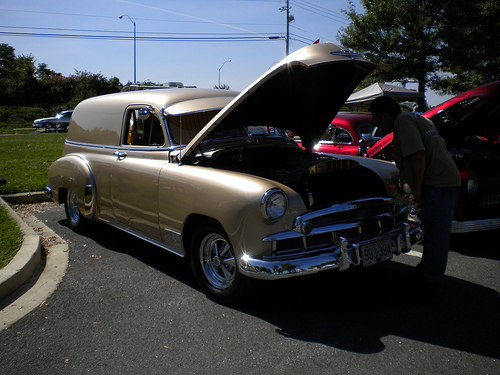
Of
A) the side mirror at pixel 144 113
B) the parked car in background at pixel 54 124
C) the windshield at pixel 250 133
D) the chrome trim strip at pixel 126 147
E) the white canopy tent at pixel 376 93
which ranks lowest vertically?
the chrome trim strip at pixel 126 147

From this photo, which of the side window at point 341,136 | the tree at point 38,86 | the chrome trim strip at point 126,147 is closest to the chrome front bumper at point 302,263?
the chrome trim strip at point 126,147

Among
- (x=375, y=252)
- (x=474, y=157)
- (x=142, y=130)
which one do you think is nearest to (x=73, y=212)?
(x=142, y=130)

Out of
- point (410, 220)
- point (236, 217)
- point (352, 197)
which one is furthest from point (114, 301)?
point (410, 220)

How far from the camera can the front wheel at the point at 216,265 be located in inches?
137

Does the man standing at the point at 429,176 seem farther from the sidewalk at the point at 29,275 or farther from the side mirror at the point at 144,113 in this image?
the sidewalk at the point at 29,275

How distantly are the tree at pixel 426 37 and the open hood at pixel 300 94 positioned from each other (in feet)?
49.8

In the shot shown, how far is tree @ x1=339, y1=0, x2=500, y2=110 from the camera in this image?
1728 centimetres

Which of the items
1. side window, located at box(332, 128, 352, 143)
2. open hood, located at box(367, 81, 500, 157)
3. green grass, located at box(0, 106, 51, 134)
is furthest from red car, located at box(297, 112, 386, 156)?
green grass, located at box(0, 106, 51, 134)

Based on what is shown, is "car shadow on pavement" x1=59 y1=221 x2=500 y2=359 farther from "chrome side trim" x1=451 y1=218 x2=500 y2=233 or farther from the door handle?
the door handle

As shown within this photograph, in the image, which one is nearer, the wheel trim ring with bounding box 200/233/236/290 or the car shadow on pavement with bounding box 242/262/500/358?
the car shadow on pavement with bounding box 242/262/500/358

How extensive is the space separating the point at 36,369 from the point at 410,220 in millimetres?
3154

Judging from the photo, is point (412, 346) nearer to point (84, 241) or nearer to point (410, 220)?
point (410, 220)

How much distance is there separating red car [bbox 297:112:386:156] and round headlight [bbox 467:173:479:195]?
274 cm

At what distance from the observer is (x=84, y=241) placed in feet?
18.2
